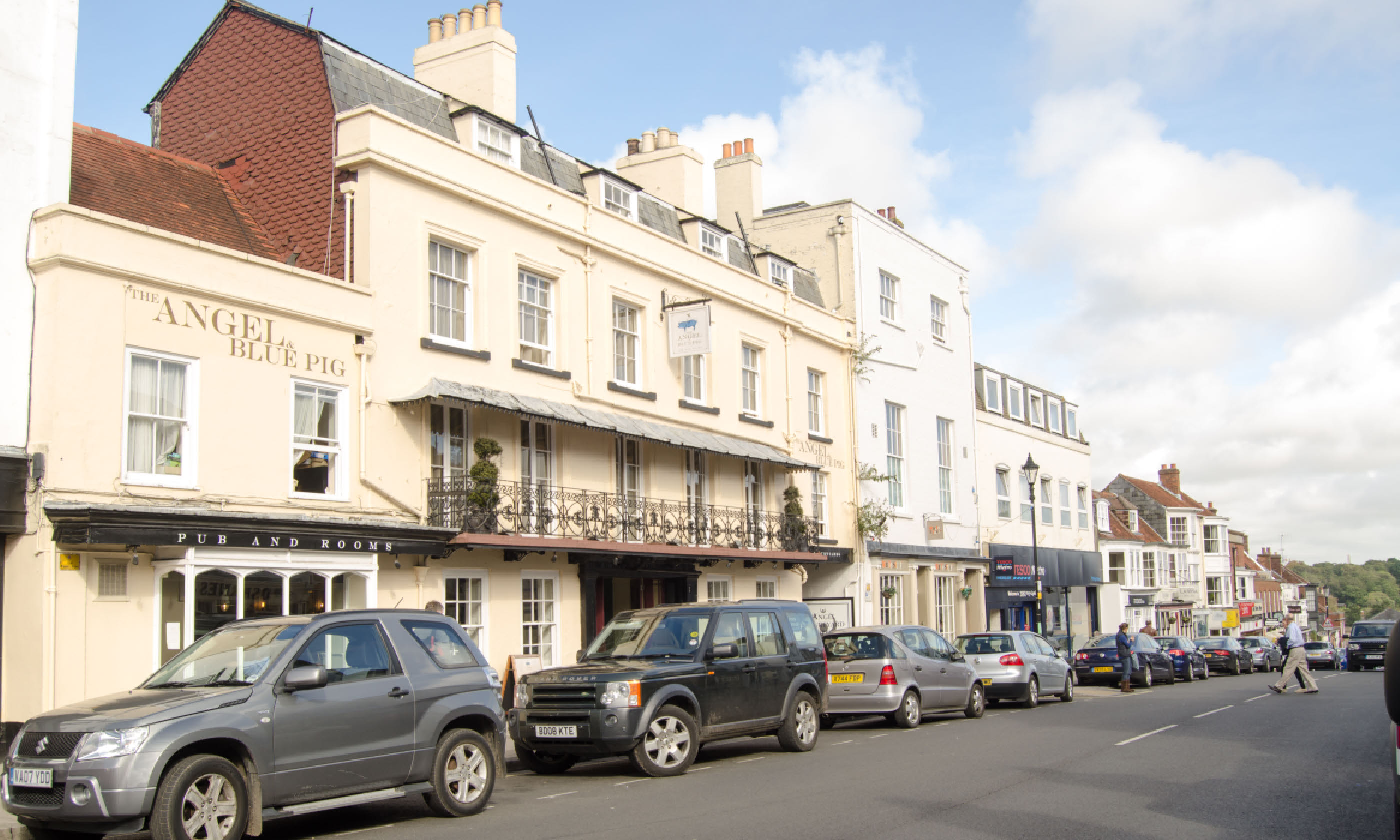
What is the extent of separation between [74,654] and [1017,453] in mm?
34043

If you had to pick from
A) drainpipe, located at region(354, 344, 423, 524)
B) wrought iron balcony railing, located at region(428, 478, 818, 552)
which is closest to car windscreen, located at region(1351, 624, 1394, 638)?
wrought iron balcony railing, located at region(428, 478, 818, 552)

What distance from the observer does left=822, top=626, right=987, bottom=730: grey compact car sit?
58.0 ft

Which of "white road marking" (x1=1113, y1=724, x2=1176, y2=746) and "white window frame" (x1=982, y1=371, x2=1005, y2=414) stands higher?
"white window frame" (x1=982, y1=371, x2=1005, y2=414)

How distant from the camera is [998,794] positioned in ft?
35.6

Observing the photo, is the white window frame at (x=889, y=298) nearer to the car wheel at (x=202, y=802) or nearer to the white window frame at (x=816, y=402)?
the white window frame at (x=816, y=402)

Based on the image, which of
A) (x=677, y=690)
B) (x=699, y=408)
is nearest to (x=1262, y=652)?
(x=699, y=408)

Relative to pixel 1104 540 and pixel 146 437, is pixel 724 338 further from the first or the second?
pixel 1104 540

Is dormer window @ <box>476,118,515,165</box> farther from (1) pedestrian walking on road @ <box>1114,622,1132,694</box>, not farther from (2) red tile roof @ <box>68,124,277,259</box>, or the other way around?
(1) pedestrian walking on road @ <box>1114,622,1132,694</box>

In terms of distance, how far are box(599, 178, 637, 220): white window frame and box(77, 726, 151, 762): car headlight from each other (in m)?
16.4

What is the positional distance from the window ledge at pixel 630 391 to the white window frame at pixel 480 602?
4.69 m

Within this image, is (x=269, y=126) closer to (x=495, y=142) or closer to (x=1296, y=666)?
(x=495, y=142)

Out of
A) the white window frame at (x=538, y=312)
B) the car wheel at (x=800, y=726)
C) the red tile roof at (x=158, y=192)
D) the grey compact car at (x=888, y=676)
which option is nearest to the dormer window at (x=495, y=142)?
the white window frame at (x=538, y=312)

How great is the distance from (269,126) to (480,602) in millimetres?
8385

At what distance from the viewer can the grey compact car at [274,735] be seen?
26.0 ft
